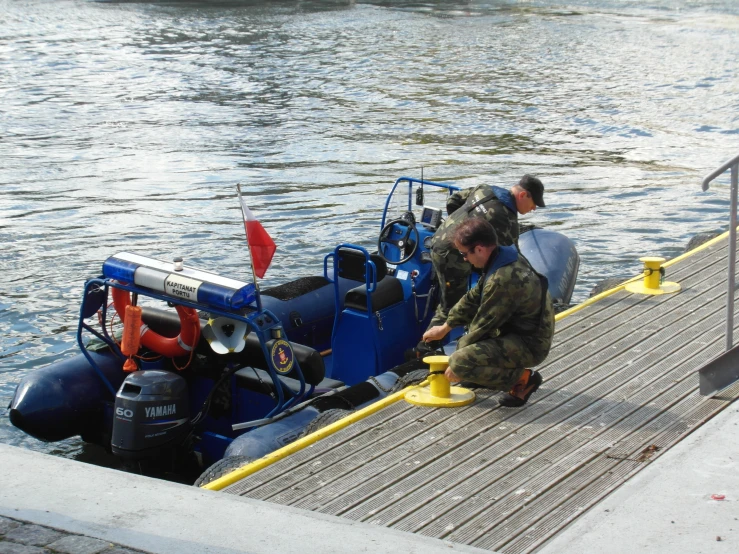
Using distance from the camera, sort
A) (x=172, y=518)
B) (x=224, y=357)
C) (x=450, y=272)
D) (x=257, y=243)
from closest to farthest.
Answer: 1. (x=172, y=518)
2. (x=257, y=243)
3. (x=224, y=357)
4. (x=450, y=272)

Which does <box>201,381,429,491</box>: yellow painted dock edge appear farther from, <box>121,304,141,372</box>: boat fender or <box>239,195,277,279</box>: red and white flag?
<box>121,304,141,372</box>: boat fender

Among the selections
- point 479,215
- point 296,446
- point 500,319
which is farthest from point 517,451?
point 479,215

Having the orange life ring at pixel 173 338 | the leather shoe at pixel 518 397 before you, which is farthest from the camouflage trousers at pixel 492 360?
the orange life ring at pixel 173 338

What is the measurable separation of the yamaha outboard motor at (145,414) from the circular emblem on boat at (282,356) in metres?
0.69

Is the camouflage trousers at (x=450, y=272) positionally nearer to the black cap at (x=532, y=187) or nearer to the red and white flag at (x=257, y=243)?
the black cap at (x=532, y=187)

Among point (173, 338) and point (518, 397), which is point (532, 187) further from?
point (173, 338)

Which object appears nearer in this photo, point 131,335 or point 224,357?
point 131,335

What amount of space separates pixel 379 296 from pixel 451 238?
2.60 ft

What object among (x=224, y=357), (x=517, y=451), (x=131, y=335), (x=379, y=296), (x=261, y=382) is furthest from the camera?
(x=379, y=296)

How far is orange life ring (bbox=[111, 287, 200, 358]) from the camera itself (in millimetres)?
6352

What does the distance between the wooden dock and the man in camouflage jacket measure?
88 centimetres

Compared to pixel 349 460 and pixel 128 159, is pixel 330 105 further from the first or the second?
pixel 349 460

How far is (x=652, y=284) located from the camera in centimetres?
782

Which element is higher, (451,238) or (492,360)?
(451,238)
